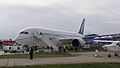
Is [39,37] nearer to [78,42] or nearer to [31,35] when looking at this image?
[31,35]

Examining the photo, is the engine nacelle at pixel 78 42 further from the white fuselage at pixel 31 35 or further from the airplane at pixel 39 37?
the white fuselage at pixel 31 35

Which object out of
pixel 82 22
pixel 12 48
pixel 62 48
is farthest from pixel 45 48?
pixel 82 22

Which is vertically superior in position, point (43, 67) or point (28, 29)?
point (28, 29)

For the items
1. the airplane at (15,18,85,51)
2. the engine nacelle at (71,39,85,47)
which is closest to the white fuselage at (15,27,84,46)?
the airplane at (15,18,85,51)

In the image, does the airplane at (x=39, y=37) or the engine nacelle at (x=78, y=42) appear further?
the engine nacelle at (x=78, y=42)

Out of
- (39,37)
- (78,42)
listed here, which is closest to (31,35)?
(39,37)

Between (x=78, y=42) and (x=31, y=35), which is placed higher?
(x=31, y=35)

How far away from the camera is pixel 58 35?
5666 centimetres

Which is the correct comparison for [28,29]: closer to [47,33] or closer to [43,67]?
[47,33]

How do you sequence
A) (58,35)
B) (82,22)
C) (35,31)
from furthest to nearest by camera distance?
Answer: 1. (82,22)
2. (58,35)
3. (35,31)

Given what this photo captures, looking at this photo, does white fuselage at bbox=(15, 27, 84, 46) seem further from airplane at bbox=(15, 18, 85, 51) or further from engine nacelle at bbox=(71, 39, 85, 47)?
engine nacelle at bbox=(71, 39, 85, 47)

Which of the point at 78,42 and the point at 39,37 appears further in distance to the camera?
the point at 78,42

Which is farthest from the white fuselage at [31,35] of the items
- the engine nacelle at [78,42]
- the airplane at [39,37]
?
the engine nacelle at [78,42]

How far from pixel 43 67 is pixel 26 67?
116 centimetres
